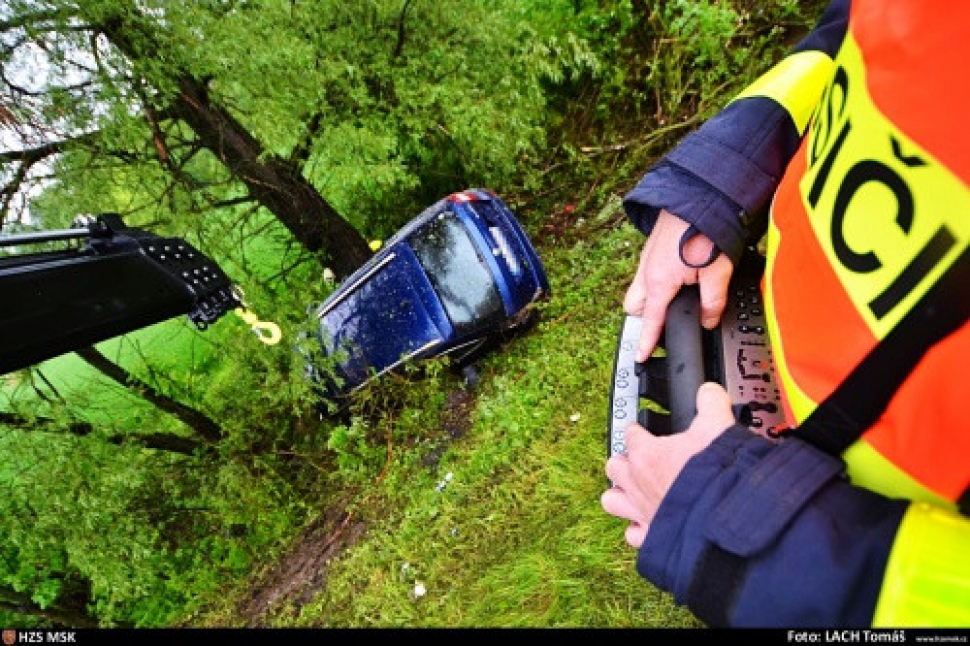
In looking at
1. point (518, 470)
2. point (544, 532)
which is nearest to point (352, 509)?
point (518, 470)

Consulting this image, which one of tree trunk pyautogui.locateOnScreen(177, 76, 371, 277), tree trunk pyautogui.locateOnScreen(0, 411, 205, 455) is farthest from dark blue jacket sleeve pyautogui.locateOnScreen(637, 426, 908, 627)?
tree trunk pyautogui.locateOnScreen(0, 411, 205, 455)

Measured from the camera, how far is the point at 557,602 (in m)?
2.52

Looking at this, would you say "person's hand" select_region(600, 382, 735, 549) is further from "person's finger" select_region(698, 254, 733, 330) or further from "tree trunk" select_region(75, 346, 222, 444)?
"tree trunk" select_region(75, 346, 222, 444)

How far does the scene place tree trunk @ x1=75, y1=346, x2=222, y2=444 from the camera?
5.93 m

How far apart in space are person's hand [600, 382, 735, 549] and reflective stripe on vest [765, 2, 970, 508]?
0.17 metres

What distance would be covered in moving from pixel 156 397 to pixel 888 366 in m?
6.88

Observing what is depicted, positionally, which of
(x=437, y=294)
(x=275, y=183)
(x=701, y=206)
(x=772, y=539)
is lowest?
(x=437, y=294)

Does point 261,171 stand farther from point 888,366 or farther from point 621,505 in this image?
point 888,366

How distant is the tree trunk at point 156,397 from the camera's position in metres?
5.93

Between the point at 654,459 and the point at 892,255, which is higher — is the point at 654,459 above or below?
below

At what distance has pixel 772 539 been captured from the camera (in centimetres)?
96

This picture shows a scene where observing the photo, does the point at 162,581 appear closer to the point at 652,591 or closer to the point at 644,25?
the point at 652,591

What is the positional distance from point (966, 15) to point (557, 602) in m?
2.35

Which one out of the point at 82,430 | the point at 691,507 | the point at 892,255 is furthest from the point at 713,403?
the point at 82,430
